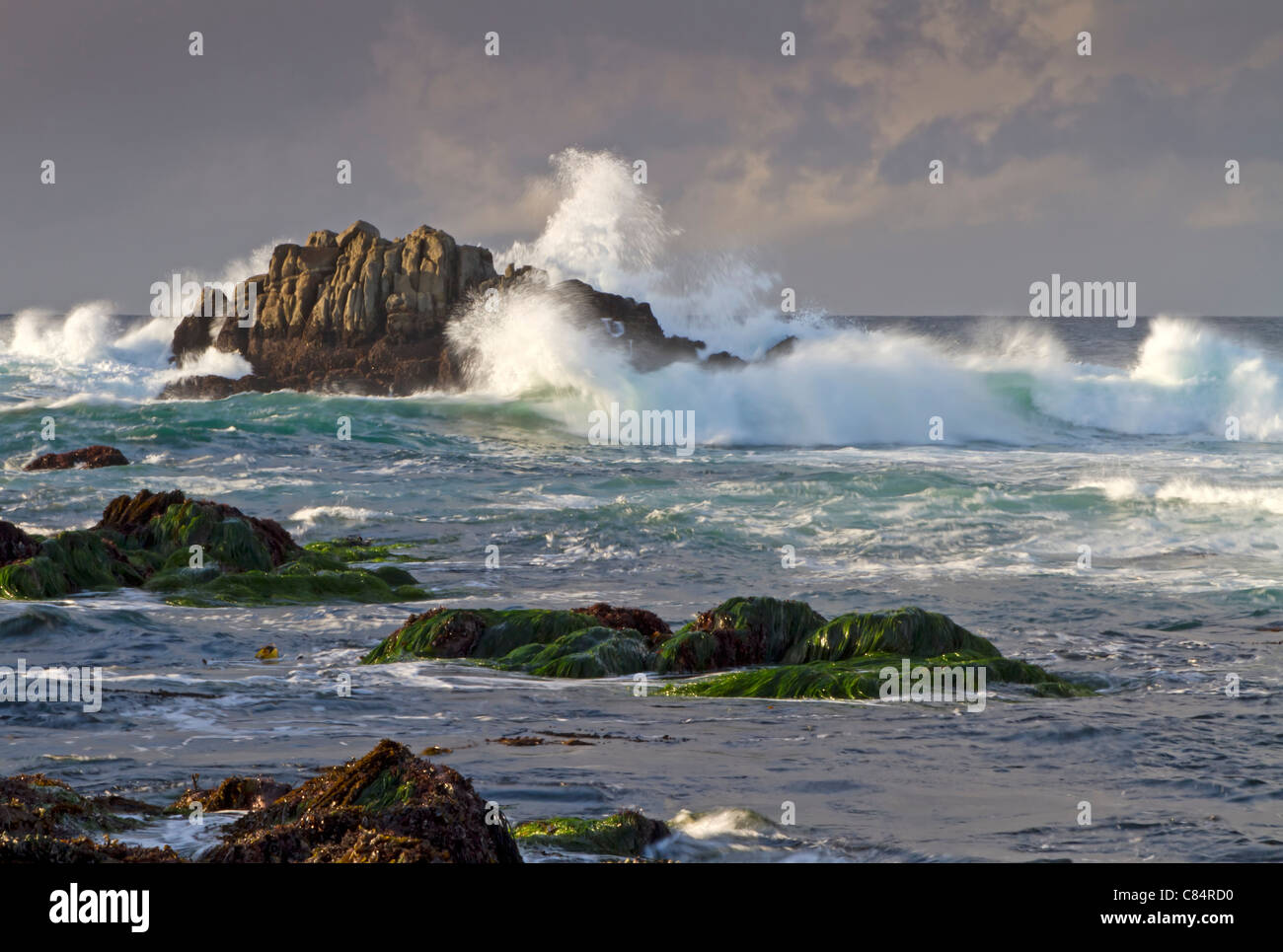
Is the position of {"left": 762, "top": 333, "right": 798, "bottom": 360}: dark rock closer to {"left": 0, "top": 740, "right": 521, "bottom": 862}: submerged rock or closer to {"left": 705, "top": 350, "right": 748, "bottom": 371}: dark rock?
{"left": 705, "top": 350, "right": 748, "bottom": 371}: dark rock

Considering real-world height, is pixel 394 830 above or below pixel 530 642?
above

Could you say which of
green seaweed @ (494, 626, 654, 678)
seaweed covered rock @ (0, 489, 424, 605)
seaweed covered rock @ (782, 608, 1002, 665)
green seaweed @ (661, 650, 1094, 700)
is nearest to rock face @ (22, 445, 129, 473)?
seaweed covered rock @ (0, 489, 424, 605)

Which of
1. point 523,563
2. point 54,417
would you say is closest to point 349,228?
point 54,417

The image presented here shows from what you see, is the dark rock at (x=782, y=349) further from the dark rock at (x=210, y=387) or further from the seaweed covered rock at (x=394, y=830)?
the seaweed covered rock at (x=394, y=830)

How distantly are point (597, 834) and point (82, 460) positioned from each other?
22637 millimetres

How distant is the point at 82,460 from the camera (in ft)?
80.5

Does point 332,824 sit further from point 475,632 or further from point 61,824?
point 475,632

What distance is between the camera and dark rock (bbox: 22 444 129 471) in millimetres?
Answer: 24141

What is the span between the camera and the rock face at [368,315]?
1727 inches

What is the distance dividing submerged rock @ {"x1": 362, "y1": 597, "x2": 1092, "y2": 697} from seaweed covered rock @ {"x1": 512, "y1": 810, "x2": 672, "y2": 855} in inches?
137

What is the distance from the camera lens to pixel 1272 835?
520cm

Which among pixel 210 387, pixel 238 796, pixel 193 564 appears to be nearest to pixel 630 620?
pixel 193 564
